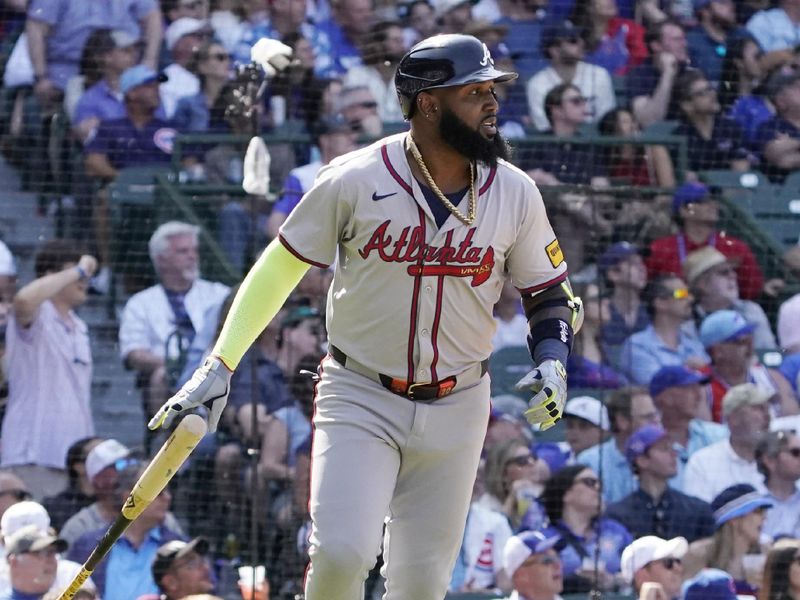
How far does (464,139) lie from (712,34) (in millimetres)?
4862

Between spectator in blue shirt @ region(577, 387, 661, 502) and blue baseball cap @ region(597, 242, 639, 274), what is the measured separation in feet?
Result: 2.04

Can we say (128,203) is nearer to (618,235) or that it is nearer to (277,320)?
(277,320)

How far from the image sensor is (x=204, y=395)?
390 cm

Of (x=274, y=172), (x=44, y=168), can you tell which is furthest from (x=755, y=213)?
(x=44, y=168)

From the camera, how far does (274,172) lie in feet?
24.9

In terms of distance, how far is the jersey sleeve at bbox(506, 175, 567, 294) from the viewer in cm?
422

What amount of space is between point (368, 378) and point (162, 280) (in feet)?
11.2

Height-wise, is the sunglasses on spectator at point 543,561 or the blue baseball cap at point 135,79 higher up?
the blue baseball cap at point 135,79

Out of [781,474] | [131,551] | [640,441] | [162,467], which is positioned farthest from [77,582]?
[781,474]

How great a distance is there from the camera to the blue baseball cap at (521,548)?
6.32 metres

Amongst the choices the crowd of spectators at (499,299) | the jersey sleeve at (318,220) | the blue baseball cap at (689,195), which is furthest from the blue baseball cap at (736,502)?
the jersey sleeve at (318,220)

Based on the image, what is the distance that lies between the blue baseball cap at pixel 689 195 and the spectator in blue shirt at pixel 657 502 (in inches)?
47.4

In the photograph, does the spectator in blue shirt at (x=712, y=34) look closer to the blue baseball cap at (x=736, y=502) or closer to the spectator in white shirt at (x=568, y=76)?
the spectator in white shirt at (x=568, y=76)

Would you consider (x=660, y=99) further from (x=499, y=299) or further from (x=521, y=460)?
(x=521, y=460)
